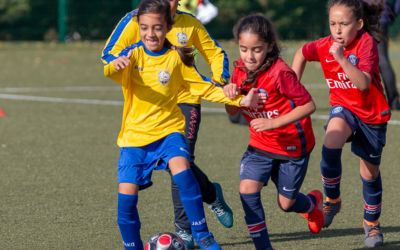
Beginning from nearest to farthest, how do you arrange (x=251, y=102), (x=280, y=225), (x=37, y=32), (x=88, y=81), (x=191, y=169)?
(x=251, y=102)
(x=191, y=169)
(x=280, y=225)
(x=88, y=81)
(x=37, y=32)

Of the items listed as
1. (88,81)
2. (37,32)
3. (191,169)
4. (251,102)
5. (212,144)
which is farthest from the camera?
(37,32)

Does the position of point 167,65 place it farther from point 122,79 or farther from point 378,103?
point 378,103

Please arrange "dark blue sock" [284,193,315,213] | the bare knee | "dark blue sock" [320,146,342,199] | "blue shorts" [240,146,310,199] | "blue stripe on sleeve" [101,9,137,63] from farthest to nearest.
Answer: "dark blue sock" [320,146,342,199]
"dark blue sock" [284,193,315,213]
"blue stripe on sleeve" [101,9,137,63]
the bare knee
"blue shorts" [240,146,310,199]

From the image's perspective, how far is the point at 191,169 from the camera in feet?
22.7

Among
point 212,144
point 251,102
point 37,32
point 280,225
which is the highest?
point 251,102

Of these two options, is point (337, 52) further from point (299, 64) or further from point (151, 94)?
point (151, 94)

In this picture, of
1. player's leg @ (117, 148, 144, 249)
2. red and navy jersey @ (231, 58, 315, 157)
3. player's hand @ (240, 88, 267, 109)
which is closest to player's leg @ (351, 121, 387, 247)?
red and navy jersey @ (231, 58, 315, 157)

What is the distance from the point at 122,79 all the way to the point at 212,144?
5.57m

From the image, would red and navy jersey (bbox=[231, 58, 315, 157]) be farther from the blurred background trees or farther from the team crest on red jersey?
the blurred background trees

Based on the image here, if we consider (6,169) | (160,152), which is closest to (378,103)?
(160,152)

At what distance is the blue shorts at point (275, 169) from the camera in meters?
6.75

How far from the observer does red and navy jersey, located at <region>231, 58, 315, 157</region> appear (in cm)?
658

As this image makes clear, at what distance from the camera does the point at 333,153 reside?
291 inches

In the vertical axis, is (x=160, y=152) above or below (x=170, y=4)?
below
